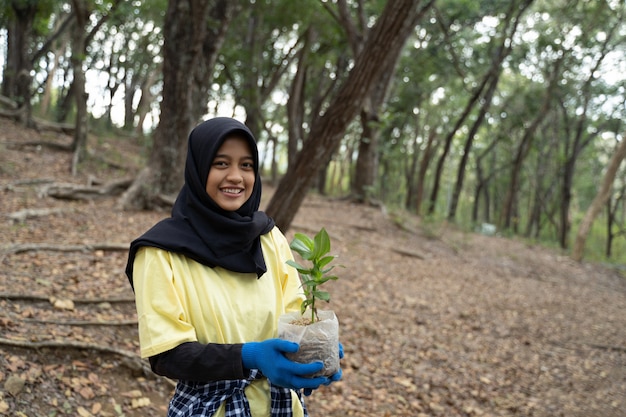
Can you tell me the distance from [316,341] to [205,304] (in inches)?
15.9

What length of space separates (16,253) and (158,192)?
320cm

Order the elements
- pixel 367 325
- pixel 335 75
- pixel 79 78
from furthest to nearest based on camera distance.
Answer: pixel 335 75
pixel 79 78
pixel 367 325

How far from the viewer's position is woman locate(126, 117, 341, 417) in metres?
1.58

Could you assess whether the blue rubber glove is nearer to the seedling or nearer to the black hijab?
the seedling

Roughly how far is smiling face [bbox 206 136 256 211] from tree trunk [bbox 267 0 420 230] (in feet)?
9.93

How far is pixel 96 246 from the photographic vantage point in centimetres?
593

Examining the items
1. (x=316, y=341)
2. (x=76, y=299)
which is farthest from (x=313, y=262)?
(x=76, y=299)

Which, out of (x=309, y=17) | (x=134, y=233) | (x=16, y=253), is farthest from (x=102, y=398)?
(x=309, y=17)

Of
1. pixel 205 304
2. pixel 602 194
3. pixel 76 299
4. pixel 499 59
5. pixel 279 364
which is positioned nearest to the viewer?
pixel 279 364

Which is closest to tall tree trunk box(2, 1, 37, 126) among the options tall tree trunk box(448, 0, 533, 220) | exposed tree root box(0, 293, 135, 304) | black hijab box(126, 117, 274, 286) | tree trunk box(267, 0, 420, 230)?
exposed tree root box(0, 293, 135, 304)

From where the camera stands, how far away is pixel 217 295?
1.73m

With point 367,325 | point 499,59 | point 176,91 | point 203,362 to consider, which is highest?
point 499,59

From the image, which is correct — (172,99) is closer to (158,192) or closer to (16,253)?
(158,192)

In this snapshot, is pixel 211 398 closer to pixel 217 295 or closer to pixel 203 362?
pixel 203 362
